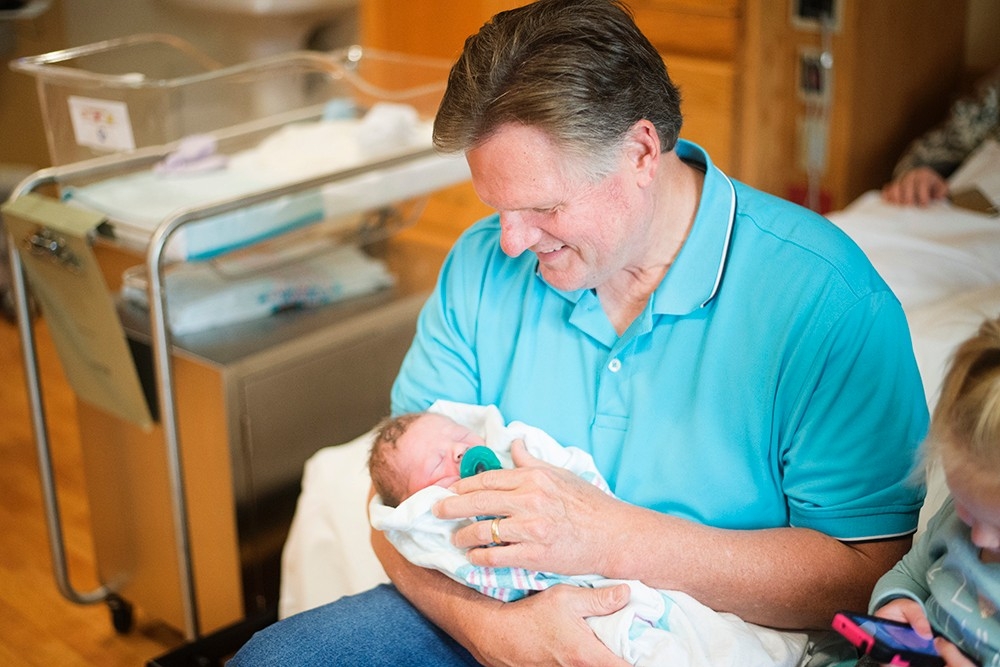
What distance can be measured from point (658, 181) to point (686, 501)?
0.37 metres

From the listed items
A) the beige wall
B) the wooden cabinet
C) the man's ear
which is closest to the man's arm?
the man's ear

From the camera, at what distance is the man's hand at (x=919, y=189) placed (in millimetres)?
2328

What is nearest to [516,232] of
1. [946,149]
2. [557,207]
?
[557,207]

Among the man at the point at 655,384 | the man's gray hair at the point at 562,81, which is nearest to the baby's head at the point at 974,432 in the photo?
the man at the point at 655,384

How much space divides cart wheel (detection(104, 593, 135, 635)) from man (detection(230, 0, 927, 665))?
102 cm

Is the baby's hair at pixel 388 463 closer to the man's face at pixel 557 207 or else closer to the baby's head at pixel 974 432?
the man's face at pixel 557 207

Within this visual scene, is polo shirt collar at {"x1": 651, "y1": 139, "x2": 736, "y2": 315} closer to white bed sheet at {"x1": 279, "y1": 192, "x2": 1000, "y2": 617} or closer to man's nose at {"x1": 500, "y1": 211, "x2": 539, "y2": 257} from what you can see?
man's nose at {"x1": 500, "y1": 211, "x2": 539, "y2": 257}

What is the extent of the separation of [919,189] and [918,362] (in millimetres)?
726

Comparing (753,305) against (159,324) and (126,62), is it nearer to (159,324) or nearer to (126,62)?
(159,324)

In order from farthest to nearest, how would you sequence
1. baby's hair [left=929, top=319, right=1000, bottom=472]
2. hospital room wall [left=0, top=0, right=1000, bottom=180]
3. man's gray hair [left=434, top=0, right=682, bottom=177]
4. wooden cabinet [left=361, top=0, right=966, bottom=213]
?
hospital room wall [left=0, top=0, right=1000, bottom=180]
wooden cabinet [left=361, top=0, right=966, bottom=213]
man's gray hair [left=434, top=0, right=682, bottom=177]
baby's hair [left=929, top=319, right=1000, bottom=472]

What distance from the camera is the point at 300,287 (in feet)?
7.13

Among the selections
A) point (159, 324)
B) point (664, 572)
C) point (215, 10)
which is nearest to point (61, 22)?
point (215, 10)

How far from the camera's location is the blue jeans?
1323 mm

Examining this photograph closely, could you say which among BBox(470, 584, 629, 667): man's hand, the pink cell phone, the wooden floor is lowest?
the wooden floor
